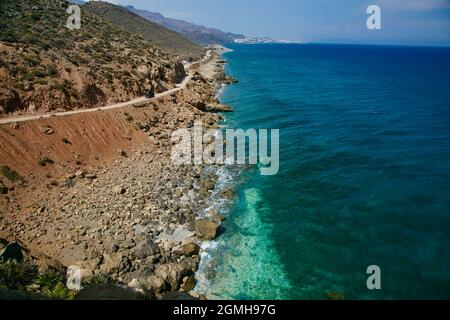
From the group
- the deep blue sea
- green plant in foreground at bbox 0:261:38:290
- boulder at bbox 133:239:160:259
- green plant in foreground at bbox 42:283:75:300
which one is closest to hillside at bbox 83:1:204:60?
the deep blue sea

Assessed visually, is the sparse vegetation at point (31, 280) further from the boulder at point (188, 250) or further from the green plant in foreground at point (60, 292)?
the boulder at point (188, 250)

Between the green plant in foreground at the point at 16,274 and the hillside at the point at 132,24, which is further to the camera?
the hillside at the point at 132,24

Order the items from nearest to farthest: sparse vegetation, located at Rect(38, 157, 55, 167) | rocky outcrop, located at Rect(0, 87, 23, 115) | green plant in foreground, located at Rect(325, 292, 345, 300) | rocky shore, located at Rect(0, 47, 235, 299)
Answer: green plant in foreground, located at Rect(325, 292, 345, 300) → rocky shore, located at Rect(0, 47, 235, 299) → sparse vegetation, located at Rect(38, 157, 55, 167) → rocky outcrop, located at Rect(0, 87, 23, 115)

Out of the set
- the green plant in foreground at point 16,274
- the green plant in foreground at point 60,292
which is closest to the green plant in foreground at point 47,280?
the green plant in foreground at point 60,292

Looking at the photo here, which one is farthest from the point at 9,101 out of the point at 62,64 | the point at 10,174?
the point at 10,174

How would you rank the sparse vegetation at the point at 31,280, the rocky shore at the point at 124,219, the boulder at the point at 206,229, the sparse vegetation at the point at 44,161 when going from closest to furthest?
1. the sparse vegetation at the point at 31,280
2. the rocky shore at the point at 124,219
3. the boulder at the point at 206,229
4. the sparse vegetation at the point at 44,161

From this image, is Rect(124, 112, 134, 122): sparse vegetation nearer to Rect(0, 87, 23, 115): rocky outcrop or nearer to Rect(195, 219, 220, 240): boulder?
Rect(0, 87, 23, 115): rocky outcrop

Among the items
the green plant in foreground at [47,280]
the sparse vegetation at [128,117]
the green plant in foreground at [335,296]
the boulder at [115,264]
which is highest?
the sparse vegetation at [128,117]
